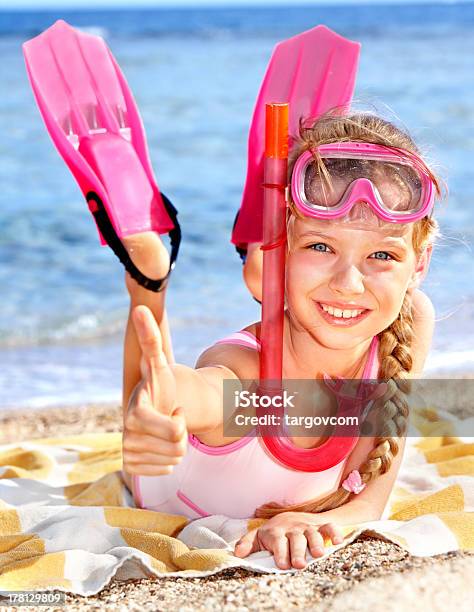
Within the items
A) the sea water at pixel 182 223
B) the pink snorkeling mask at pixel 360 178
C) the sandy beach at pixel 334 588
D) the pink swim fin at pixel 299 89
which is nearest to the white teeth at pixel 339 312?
the pink snorkeling mask at pixel 360 178

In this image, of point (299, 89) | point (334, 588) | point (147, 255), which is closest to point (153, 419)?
point (334, 588)

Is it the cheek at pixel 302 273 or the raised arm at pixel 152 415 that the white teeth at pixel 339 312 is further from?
the raised arm at pixel 152 415

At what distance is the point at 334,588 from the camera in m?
2.07

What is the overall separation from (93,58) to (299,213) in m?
1.28

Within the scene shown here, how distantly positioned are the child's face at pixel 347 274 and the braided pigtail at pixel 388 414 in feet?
0.48

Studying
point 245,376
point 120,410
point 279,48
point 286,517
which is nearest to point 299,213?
point 245,376

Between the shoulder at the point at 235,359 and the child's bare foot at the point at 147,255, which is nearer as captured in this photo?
the shoulder at the point at 235,359

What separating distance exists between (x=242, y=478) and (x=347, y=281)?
0.62 metres

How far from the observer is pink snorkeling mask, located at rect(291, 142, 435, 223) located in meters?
2.40

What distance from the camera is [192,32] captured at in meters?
34.9

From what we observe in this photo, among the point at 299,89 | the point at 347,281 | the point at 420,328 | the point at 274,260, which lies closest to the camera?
the point at 347,281

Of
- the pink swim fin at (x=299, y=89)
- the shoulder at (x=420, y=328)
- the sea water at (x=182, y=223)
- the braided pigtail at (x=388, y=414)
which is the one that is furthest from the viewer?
the sea water at (x=182, y=223)

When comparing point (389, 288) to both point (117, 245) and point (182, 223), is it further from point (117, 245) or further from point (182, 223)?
point (182, 223)

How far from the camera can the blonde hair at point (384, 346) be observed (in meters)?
2.50
